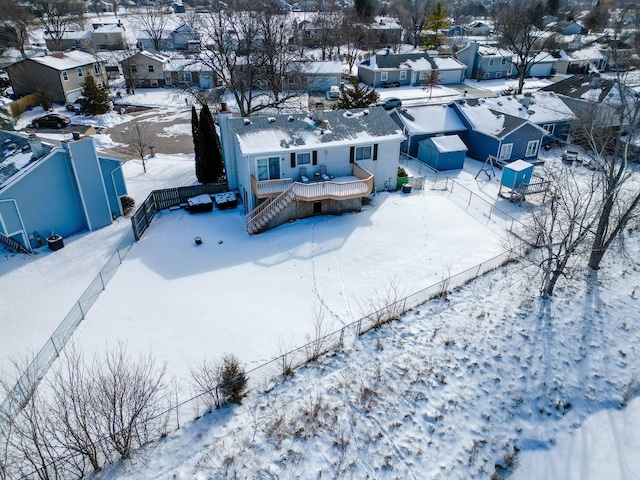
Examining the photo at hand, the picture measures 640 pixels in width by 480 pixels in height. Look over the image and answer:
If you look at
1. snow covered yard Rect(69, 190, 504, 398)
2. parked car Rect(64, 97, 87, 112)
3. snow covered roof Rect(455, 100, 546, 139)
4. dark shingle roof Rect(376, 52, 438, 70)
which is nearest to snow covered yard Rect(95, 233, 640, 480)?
snow covered yard Rect(69, 190, 504, 398)

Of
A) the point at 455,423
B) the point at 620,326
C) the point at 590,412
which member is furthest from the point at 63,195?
the point at 620,326

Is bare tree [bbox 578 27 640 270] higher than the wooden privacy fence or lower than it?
higher

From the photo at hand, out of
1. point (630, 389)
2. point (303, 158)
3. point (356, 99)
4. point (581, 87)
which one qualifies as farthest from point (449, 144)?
point (630, 389)

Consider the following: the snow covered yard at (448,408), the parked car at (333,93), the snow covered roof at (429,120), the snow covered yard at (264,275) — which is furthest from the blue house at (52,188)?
the parked car at (333,93)

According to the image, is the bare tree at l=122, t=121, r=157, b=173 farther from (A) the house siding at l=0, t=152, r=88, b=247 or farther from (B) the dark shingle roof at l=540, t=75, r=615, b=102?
(B) the dark shingle roof at l=540, t=75, r=615, b=102

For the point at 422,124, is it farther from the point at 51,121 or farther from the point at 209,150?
→ the point at 51,121
